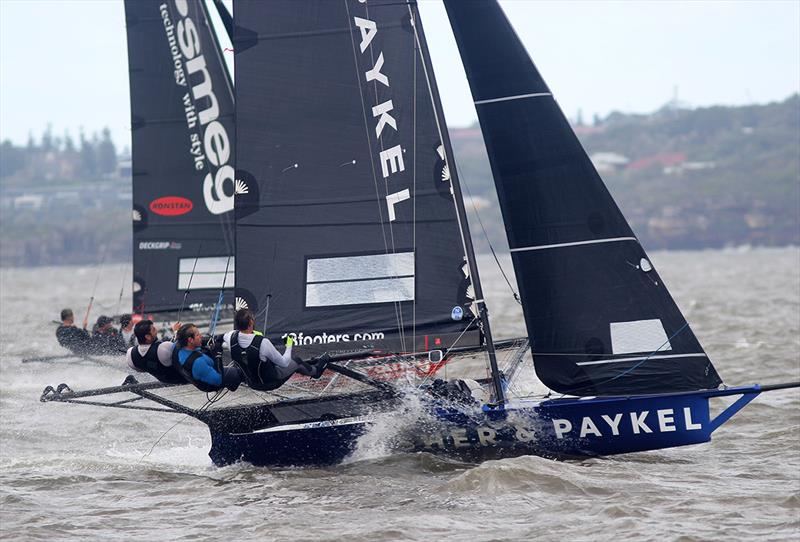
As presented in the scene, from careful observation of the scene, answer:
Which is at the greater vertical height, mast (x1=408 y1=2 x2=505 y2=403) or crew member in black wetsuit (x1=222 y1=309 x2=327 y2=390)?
mast (x1=408 y1=2 x2=505 y2=403)

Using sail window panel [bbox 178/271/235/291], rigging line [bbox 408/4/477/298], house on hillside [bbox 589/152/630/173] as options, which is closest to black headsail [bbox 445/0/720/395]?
rigging line [bbox 408/4/477/298]

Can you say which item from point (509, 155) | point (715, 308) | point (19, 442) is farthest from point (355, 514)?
point (715, 308)

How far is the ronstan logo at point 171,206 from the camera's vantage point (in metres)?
16.3

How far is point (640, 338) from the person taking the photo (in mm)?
9242

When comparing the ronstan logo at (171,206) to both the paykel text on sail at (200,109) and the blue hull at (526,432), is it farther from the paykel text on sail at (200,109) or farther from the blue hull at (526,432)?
the blue hull at (526,432)

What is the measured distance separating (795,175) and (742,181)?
6.35m

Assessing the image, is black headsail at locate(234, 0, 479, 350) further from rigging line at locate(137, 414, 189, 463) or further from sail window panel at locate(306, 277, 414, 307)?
rigging line at locate(137, 414, 189, 463)

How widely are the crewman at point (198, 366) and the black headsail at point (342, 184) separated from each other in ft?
2.75

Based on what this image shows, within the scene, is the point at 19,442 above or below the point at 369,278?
below

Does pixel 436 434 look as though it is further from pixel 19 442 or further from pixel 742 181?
pixel 742 181

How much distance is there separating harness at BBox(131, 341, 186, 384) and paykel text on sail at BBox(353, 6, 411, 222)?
2.14m

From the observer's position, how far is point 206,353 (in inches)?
369

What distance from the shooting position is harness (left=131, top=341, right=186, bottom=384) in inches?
368

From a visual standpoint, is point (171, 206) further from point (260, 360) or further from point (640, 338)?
point (640, 338)
